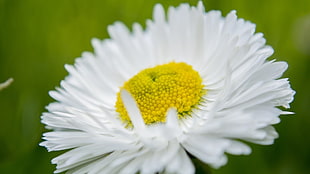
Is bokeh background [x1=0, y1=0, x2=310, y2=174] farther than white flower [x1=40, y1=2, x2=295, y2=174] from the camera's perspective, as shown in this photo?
Yes

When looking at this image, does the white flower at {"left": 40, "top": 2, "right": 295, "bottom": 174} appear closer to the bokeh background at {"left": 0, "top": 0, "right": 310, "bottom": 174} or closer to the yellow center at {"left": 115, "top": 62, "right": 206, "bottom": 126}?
the yellow center at {"left": 115, "top": 62, "right": 206, "bottom": 126}

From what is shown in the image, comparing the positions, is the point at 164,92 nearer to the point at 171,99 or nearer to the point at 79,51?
the point at 171,99

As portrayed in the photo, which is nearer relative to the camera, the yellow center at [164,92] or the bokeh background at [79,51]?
the yellow center at [164,92]

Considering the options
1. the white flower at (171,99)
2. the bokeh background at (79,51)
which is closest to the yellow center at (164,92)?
the white flower at (171,99)

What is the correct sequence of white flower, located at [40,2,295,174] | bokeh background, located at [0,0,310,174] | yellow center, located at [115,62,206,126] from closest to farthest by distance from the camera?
white flower, located at [40,2,295,174], yellow center, located at [115,62,206,126], bokeh background, located at [0,0,310,174]

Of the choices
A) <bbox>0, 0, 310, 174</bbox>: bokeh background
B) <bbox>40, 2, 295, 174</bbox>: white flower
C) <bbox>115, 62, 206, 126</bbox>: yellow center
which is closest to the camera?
<bbox>40, 2, 295, 174</bbox>: white flower

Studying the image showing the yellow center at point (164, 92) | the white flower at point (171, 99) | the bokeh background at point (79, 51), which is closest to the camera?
the white flower at point (171, 99)

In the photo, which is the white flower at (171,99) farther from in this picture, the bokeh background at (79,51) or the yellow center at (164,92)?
the bokeh background at (79,51)

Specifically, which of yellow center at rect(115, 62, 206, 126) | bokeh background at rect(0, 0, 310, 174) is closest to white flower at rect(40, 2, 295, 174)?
yellow center at rect(115, 62, 206, 126)
